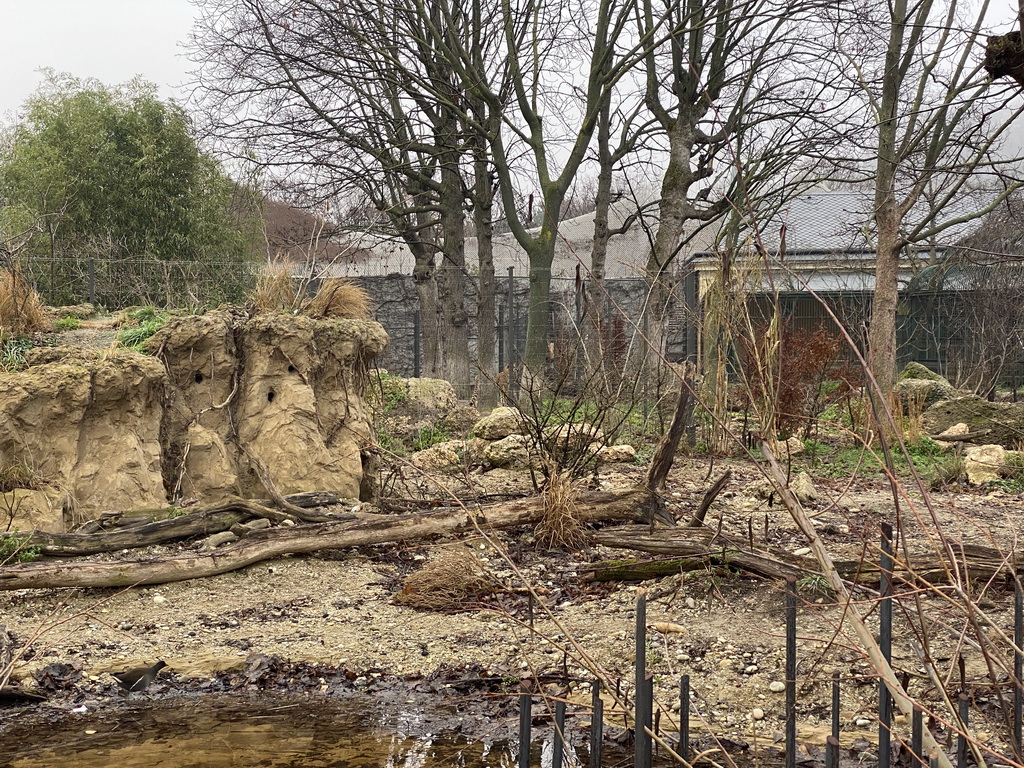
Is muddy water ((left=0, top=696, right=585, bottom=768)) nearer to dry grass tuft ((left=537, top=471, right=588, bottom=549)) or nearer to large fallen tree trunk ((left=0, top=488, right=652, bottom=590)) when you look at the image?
large fallen tree trunk ((left=0, top=488, right=652, bottom=590))

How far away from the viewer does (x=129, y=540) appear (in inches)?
258

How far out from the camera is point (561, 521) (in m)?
6.79

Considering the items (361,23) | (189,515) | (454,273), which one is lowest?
(189,515)

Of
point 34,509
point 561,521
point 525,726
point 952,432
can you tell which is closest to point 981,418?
point 952,432

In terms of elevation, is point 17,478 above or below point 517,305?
below

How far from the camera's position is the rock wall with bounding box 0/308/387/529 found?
23.3ft

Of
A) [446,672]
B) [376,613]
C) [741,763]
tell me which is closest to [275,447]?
[376,613]

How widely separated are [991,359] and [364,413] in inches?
476

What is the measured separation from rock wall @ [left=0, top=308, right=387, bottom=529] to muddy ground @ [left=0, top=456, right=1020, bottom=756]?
1145 millimetres

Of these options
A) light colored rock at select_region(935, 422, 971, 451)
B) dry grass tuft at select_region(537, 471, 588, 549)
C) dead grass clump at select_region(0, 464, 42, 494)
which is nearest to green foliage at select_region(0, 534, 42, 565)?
dead grass clump at select_region(0, 464, 42, 494)

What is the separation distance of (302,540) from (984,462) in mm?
6516

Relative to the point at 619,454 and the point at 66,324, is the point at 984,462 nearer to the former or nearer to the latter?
the point at 619,454

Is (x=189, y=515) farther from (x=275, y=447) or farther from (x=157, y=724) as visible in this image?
(x=157, y=724)

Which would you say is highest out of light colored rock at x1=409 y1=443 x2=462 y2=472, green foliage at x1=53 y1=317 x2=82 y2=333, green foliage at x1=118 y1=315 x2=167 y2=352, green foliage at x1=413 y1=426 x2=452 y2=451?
green foliage at x1=53 y1=317 x2=82 y2=333
